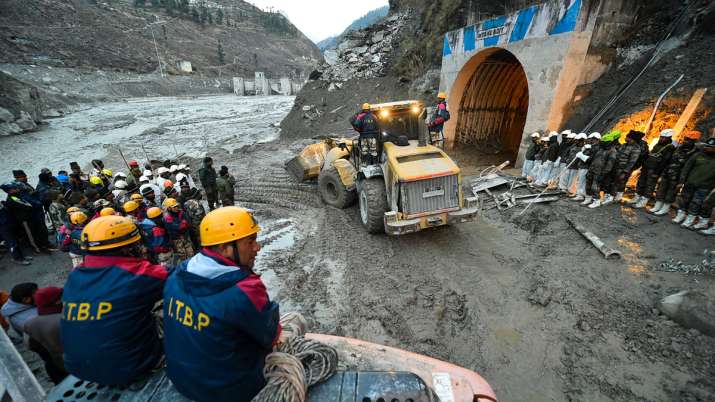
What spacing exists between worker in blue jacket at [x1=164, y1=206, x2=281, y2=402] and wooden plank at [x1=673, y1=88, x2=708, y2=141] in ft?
27.7

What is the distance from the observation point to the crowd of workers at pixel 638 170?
4.90m

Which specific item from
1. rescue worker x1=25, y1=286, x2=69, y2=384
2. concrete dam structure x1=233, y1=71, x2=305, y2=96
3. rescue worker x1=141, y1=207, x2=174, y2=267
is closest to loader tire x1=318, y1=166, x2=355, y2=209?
rescue worker x1=141, y1=207, x2=174, y2=267

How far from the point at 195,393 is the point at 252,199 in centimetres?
721

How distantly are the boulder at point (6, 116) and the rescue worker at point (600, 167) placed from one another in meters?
26.3

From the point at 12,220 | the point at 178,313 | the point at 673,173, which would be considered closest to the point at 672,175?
the point at 673,173

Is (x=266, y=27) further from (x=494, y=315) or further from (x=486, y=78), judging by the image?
(x=494, y=315)

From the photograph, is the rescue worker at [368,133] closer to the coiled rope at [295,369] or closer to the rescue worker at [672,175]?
the coiled rope at [295,369]

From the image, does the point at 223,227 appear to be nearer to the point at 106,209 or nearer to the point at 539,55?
the point at 106,209

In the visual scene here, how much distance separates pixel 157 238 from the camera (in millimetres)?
4426

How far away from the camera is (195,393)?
1631mm

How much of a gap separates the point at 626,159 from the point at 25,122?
28.0 m

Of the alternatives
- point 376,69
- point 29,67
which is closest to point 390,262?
point 376,69

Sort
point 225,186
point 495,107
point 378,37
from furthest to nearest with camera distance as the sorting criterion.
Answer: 1. point 378,37
2. point 495,107
3. point 225,186

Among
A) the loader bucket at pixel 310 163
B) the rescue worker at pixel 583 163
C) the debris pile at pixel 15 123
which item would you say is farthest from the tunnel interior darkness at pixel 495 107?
the debris pile at pixel 15 123
